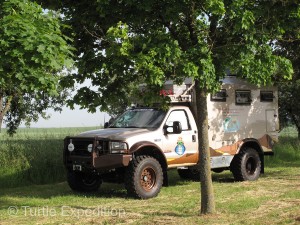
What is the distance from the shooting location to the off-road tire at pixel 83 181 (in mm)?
11859

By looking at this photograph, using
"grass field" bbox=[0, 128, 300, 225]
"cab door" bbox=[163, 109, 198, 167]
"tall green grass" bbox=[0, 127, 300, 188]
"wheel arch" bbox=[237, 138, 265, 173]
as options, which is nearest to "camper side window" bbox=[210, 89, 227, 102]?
"cab door" bbox=[163, 109, 198, 167]

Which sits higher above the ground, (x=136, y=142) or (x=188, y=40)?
(x=188, y=40)

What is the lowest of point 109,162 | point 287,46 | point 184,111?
point 109,162

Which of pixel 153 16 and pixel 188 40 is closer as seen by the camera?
pixel 153 16

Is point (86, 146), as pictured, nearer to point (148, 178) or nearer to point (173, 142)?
point (148, 178)

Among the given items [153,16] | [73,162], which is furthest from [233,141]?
[153,16]

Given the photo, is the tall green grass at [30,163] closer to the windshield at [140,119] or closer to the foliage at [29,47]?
the windshield at [140,119]

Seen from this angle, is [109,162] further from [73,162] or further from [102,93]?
[102,93]

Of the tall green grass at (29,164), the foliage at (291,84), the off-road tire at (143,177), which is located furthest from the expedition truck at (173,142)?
the tall green grass at (29,164)

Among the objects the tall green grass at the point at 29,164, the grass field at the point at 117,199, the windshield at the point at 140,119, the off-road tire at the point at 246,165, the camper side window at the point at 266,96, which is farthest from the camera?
the camper side window at the point at 266,96

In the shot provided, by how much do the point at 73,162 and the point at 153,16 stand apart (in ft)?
15.6

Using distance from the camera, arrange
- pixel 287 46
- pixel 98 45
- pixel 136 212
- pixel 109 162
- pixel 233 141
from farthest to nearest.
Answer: pixel 287 46 → pixel 233 141 → pixel 109 162 → pixel 136 212 → pixel 98 45

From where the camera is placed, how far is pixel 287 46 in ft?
47.6

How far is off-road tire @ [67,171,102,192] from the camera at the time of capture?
467 inches
